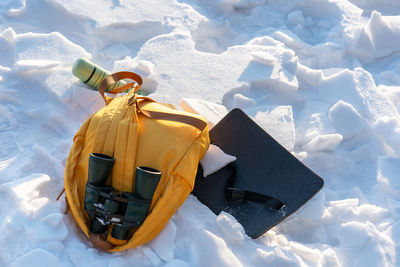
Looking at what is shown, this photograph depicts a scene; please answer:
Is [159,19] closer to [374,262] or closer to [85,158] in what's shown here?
[85,158]

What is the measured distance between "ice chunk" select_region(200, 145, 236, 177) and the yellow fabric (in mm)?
157

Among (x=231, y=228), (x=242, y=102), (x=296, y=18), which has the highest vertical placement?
(x=296, y=18)

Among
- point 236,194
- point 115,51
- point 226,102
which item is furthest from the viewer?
point 115,51

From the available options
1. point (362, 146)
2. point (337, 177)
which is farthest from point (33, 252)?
point (362, 146)

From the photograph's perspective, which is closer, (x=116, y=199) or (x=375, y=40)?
(x=116, y=199)

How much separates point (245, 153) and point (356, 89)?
0.95 meters

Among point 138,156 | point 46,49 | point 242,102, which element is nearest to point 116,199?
point 138,156

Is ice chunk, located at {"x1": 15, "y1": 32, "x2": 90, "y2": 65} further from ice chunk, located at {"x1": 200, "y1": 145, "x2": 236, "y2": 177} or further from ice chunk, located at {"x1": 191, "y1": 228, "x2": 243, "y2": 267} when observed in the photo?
ice chunk, located at {"x1": 191, "y1": 228, "x2": 243, "y2": 267}

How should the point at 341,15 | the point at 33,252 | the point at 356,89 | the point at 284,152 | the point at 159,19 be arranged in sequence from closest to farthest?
the point at 33,252, the point at 284,152, the point at 356,89, the point at 159,19, the point at 341,15

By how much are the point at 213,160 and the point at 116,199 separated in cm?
54

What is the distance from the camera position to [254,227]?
1.97m

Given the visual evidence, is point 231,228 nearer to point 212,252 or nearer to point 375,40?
point 212,252

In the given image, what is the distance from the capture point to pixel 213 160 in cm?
206

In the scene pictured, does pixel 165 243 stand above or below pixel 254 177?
below
